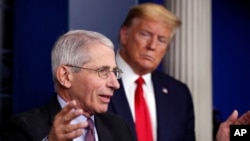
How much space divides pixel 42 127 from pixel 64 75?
0.21 meters

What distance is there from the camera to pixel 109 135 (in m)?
2.30

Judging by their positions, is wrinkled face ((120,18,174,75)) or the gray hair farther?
wrinkled face ((120,18,174,75))

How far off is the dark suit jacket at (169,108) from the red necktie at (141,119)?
0.13 ft

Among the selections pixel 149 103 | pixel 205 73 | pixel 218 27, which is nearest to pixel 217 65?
pixel 218 27

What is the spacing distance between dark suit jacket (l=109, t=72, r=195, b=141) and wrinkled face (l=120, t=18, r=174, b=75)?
12 centimetres

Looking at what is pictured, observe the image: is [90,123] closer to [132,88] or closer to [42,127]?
[42,127]

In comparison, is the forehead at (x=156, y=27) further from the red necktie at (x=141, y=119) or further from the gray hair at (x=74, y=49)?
the gray hair at (x=74, y=49)

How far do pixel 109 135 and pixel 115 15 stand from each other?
1265 millimetres

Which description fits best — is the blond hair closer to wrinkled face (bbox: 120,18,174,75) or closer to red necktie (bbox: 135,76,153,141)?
wrinkled face (bbox: 120,18,174,75)

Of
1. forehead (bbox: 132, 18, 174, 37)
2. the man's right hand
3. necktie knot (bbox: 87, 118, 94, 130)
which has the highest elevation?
forehead (bbox: 132, 18, 174, 37)

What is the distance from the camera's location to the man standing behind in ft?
9.67

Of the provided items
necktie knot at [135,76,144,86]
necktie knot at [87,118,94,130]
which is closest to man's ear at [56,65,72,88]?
necktie knot at [87,118,94,130]

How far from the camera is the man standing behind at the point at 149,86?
2.95 meters

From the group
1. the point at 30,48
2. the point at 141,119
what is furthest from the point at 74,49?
the point at 30,48
